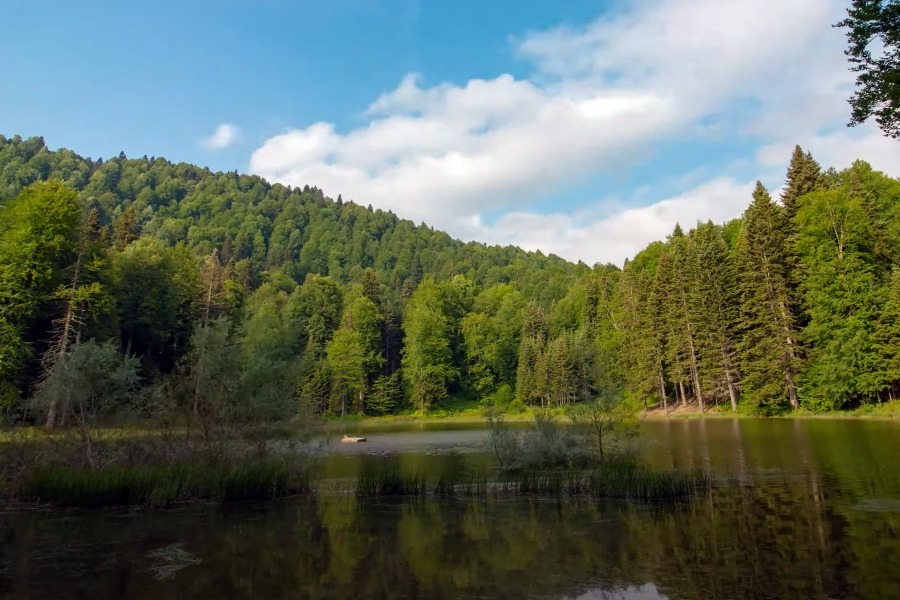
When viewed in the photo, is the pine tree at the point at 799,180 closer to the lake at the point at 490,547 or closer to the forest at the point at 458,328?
the forest at the point at 458,328

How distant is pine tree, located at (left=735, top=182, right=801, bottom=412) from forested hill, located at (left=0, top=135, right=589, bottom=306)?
248 feet

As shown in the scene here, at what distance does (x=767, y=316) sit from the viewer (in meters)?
51.5

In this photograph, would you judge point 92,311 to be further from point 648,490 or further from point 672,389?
point 672,389

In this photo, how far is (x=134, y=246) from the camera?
65562 mm

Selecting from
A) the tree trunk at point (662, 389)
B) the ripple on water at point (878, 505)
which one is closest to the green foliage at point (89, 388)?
the ripple on water at point (878, 505)

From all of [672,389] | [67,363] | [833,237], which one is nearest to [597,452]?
[67,363]

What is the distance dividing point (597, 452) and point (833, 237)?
1506 inches

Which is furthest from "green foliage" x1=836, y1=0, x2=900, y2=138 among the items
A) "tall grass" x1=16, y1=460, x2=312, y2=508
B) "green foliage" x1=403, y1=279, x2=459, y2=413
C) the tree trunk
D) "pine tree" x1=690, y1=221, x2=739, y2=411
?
"green foliage" x1=403, y1=279, x2=459, y2=413

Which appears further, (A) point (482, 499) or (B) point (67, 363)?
(B) point (67, 363)

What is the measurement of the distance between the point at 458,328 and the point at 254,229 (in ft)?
301

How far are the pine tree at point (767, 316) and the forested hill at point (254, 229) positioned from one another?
75743 millimetres

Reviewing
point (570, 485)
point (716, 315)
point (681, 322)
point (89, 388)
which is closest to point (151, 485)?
point (89, 388)

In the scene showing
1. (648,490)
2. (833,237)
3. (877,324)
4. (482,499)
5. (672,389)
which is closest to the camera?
(648,490)

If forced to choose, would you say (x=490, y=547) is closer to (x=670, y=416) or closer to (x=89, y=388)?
(x=89, y=388)
